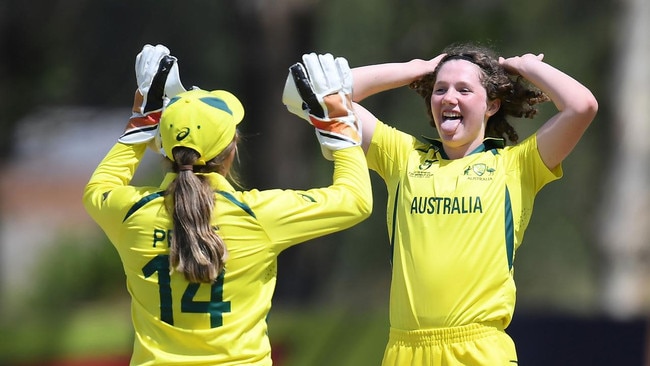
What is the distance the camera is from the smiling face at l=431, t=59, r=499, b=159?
14.4 feet

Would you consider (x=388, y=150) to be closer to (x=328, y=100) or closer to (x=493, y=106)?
(x=493, y=106)

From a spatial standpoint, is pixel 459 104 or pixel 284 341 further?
pixel 284 341

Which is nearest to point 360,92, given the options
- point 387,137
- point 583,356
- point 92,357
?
point 387,137

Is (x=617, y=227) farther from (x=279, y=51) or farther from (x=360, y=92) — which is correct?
(x=360, y=92)

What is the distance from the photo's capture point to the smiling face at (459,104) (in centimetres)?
438

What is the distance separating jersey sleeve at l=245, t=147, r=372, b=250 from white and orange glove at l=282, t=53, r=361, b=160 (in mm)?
215

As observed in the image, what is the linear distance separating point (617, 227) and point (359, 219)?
10405 mm

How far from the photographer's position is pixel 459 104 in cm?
438

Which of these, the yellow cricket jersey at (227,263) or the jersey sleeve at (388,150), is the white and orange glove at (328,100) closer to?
the yellow cricket jersey at (227,263)

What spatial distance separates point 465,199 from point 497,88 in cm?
49

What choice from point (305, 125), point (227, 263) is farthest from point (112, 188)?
point (305, 125)

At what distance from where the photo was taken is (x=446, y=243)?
429cm

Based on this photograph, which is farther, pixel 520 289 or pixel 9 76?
pixel 9 76

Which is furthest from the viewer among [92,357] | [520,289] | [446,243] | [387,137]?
[520,289]
